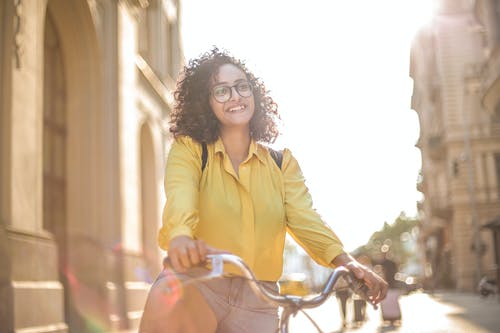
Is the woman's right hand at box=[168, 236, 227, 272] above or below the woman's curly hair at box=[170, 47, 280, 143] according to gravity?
below

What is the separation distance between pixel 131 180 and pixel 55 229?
269 cm

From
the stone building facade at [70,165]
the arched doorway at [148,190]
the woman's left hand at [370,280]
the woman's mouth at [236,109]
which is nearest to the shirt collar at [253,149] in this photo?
the woman's mouth at [236,109]

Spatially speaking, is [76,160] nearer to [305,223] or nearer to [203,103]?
[203,103]

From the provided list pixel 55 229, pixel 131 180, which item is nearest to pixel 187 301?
pixel 55 229

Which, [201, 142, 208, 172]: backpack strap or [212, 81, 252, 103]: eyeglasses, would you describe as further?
[212, 81, 252, 103]: eyeglasses

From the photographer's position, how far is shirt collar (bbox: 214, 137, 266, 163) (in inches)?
112

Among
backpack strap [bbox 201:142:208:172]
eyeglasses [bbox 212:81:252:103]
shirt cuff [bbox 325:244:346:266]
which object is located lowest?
shirt cuff [bbox 325:244:346:266]

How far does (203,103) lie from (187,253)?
92 centimetres

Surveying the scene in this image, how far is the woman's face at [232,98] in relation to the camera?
2.90 metres

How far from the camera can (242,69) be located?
300cm

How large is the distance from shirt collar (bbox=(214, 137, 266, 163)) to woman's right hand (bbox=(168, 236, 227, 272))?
643mm

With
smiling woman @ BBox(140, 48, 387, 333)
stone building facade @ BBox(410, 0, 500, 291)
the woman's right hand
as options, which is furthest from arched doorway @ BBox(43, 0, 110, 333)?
stone building facade @ BBox(410, 0, 500, 291)

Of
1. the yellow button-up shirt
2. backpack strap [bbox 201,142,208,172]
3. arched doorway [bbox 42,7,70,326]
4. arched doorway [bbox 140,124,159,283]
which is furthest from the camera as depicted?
arched doorway [bbox 140,124,159,283]

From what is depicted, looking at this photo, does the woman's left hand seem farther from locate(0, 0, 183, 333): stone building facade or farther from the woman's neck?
locate(0, 0, 183, 333): stone building facade
